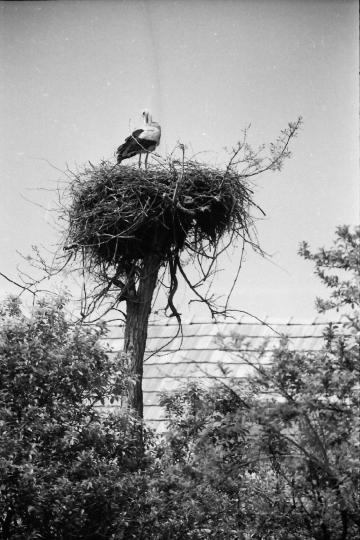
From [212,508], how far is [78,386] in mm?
1232

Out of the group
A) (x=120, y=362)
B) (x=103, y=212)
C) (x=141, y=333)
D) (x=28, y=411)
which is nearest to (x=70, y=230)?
(x=103, y=212)

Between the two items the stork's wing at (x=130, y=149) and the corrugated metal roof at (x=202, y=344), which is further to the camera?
the corrugated metal roof at (x=202, y=344)

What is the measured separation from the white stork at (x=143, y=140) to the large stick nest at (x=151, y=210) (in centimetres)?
35

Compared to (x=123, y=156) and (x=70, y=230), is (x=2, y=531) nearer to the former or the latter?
(x=70, y=230)

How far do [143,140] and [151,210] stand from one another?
1.08 meters

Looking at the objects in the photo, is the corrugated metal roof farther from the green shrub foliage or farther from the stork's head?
the green shrub foliage

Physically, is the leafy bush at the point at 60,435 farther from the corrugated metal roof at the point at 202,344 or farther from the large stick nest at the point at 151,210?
the corrugated metal roof at the point at 202,344

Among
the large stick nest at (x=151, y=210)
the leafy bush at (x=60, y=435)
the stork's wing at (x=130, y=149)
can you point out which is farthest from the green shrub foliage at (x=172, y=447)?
the stork's wing at (x=130, y=149)

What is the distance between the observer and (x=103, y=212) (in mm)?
7844

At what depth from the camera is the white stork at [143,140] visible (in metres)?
8.38

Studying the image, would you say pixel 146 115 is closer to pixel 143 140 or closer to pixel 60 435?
pixel 143 140

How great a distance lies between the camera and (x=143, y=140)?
857 cm

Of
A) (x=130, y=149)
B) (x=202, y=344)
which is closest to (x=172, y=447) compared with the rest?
(x=130, y=149)

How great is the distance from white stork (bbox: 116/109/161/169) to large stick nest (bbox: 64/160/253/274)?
0.35m
